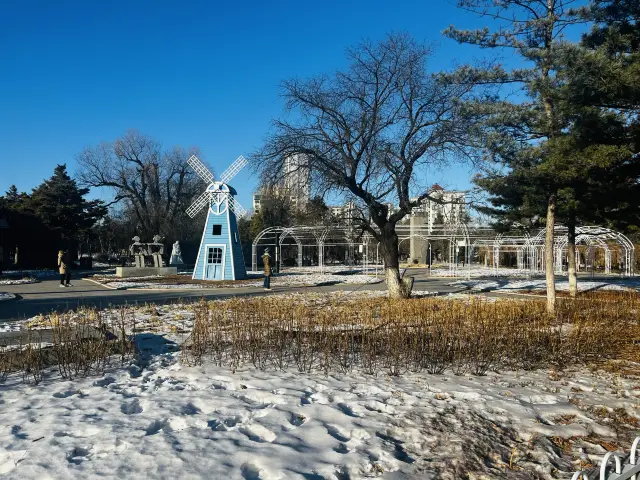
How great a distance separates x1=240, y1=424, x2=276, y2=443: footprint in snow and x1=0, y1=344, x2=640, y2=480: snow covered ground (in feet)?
0.06

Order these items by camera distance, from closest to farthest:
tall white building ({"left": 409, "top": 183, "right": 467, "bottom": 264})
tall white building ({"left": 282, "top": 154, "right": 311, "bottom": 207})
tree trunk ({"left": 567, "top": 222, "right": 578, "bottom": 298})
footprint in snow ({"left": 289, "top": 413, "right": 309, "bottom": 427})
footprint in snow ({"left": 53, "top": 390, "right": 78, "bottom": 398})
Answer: footprint in snow ({"left": 289, "top": 413, "right": 309, "bottom": 427}) < footprint in snow ({"left": 53, "top": 390, "right": 78, "bottom": 398}) < tall white building ({"left": 282, "top": 154, "right": 311, "bottom": 207}) < tall white building ({"left": 409, "top": 183, "right": 467, "bottom": 264}) < tree trunk ({"left": 567, "top": 222, "right": 578, "bottom": 298})

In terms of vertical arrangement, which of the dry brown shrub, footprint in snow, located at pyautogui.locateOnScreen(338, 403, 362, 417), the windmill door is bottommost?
footprint in snow, located at pyautogui.locateOnScreen(338, 403, 362, 417)

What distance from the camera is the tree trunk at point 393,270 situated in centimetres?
1622

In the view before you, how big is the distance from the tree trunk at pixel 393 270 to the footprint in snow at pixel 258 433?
12137 millimetres

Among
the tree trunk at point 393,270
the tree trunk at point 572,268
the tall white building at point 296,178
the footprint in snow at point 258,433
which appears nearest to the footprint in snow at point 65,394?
the footprint in snow at point 258,433

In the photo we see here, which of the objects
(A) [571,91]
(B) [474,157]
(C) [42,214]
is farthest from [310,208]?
(C) [42,214]

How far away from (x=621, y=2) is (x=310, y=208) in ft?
32.8

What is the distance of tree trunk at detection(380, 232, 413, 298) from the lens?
639 inches

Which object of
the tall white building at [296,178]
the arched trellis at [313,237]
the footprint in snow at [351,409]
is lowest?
the footprint in snow at [351,409]

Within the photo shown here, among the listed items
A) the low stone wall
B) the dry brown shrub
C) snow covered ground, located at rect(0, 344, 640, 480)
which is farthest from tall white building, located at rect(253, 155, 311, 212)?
the low stone wall

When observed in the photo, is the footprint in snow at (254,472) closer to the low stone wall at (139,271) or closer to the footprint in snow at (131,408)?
the footprint in snow at (131,408)

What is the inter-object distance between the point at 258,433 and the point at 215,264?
25.1 meters

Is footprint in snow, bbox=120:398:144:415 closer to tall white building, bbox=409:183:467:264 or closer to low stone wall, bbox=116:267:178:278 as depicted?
tall white building, bbox=409:183:467:264

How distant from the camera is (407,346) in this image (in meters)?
6.82
